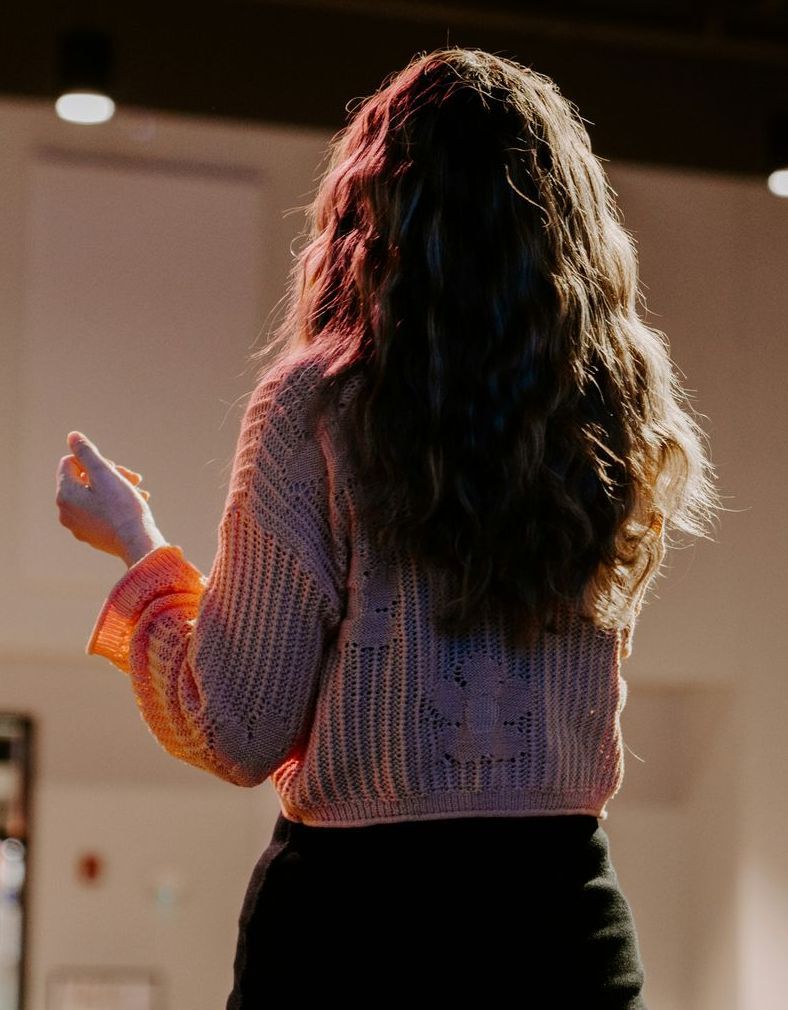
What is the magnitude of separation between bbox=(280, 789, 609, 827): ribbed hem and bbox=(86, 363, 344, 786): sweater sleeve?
0.05 m

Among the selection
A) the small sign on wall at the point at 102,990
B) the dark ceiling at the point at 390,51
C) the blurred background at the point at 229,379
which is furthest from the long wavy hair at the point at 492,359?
the small sign on wall at the point at 102,990

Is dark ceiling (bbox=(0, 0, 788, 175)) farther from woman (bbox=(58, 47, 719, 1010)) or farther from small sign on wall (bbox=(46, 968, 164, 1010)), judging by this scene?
woman (bbox=(58, 47, 719, 1010))

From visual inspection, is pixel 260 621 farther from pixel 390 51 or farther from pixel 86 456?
pixel 390 51

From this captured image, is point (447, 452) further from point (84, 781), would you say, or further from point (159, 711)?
point (84, 781)

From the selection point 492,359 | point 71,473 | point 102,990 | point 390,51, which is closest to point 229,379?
point 390,51

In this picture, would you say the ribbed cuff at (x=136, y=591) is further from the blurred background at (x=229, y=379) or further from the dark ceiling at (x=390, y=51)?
the dark ceiling at (x=390, y=51)

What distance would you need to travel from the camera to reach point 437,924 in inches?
34.3

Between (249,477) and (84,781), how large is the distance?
2.32 metres

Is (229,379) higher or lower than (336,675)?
higher

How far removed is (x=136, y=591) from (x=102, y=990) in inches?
91.0

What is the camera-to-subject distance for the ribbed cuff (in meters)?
0.96

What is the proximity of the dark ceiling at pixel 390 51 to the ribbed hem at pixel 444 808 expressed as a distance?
2119 mm

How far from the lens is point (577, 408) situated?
3.03 ft

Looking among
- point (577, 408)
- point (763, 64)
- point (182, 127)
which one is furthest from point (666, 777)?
point (577, 408)
